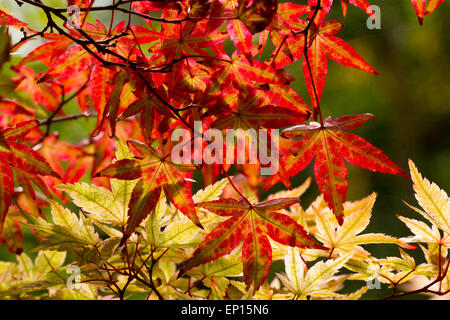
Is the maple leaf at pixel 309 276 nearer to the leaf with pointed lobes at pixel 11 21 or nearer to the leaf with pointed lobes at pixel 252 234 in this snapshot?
the leaf with pointed lobes at pixel 252 234

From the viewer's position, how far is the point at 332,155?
0.55 meters

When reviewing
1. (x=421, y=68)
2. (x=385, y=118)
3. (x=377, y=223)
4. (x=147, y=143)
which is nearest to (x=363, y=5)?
(x=147, y=143)

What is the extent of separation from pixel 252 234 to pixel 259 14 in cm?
26

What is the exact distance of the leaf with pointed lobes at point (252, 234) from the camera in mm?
484

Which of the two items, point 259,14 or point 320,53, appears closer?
point 259,14

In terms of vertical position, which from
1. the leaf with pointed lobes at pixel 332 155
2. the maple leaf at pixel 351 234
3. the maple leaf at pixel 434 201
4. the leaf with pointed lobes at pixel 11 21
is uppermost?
the leaf with pointed lobes at pixel 11 21

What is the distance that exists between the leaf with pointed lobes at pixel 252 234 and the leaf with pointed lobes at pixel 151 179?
0.08 ft

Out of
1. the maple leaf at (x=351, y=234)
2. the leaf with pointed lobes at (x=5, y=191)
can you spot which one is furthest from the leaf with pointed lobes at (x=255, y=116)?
the leaf with pointed lobes at (x=5, y=191)

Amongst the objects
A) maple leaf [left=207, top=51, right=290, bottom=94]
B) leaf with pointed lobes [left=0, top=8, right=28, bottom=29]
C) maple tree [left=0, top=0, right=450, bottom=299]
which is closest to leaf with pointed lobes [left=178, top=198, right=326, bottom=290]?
maple tree [left=0, top=0, right=450, bottom=299]

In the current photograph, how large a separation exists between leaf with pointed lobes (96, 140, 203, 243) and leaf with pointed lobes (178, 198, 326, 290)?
2cm

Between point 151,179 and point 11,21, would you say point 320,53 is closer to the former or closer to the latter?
point 151,179

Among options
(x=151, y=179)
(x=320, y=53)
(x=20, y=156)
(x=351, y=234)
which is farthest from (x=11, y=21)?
(x=351, y=234)

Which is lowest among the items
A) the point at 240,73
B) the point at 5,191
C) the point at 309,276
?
the point at 309,276
